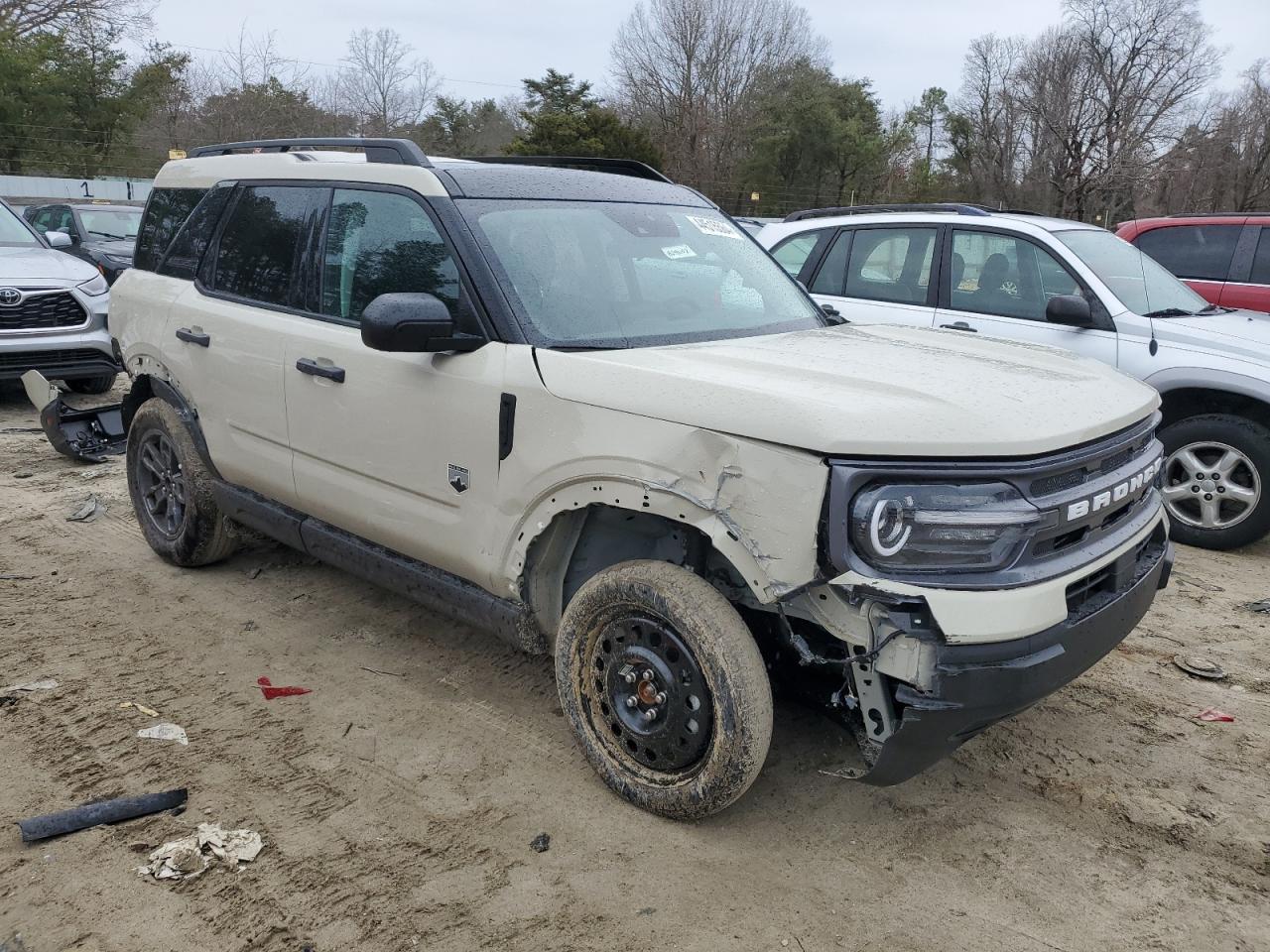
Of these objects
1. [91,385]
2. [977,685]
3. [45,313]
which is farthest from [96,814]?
[91,385]

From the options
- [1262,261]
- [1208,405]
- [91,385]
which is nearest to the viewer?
[1208,405]

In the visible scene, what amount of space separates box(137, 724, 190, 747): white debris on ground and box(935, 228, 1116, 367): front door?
15.5ft

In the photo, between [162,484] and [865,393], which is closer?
[865,393]

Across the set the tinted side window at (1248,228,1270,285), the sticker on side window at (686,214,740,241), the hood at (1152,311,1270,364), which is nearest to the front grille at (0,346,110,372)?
the sticker on side window at (686,214,740,241)

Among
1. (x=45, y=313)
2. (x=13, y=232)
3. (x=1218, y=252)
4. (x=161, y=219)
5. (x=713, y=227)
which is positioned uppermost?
(x=1218, y=252)

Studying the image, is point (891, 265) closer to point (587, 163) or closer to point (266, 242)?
point (587, 163)

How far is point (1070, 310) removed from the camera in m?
5.45

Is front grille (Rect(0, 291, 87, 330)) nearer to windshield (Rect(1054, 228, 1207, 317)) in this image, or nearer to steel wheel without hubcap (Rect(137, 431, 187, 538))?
→ steel wheel without hubcap (Rect(137, 431, 187, 538))

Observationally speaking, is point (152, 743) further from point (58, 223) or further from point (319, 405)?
point (58, 223)

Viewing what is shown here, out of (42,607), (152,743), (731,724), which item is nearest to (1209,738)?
(731,724)

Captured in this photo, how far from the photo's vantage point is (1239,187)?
111 feet

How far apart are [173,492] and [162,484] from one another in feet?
0.40

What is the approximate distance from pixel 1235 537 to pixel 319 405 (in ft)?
16.5

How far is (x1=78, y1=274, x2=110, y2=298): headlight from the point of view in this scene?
859 centimetres
